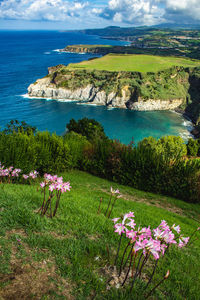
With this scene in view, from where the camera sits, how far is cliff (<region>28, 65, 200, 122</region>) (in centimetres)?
8656

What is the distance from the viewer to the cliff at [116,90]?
86.6 metres

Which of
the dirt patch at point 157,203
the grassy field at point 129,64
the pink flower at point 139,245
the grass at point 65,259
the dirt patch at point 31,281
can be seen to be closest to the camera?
the pink flower at point 139,245

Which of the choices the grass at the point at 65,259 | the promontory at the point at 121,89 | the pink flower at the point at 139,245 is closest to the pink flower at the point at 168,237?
the pink flower at the point at 139,245

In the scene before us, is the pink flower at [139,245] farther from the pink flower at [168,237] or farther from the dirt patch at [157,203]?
the dirt patch at [157,203]

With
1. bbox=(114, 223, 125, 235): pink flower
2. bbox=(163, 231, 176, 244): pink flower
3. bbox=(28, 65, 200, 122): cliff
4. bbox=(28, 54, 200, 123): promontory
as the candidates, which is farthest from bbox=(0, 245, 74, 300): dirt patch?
bbox=(28, 65, 200, 122): cliff

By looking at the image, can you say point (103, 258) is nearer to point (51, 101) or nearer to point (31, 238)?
point (31, 238)

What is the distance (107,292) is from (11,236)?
2152mm

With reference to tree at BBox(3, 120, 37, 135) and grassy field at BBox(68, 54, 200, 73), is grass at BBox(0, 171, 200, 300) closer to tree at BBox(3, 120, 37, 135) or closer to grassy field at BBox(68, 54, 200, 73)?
tree at BBox(3, 120, 37, 135)

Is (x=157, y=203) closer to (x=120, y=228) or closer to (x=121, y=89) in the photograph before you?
(x=120, y=228)

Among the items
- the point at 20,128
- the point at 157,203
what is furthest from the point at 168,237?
the point at 20,128

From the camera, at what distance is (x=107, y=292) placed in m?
3.34

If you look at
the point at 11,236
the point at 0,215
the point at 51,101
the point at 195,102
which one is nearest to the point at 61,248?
the point at 11,236

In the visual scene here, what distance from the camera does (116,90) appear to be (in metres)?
88.2

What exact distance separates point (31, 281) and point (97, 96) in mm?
87989
